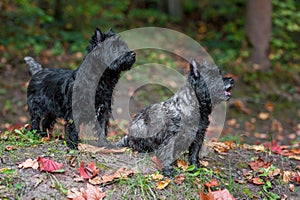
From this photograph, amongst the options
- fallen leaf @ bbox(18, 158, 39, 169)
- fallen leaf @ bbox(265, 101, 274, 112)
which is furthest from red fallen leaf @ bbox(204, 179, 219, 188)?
fallen leaf @ bbox(265, 101, 274, 112)

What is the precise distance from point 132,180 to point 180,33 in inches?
473

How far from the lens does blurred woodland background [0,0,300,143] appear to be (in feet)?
35.3

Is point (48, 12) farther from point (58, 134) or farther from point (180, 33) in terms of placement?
point (58, 134)

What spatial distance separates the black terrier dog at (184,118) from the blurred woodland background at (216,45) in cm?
381

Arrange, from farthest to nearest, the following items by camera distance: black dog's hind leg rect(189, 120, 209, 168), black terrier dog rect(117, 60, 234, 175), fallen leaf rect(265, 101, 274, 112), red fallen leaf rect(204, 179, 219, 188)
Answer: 1. fallen leaf rect(265, 101, 274, 112)
2. black dog's hind leg rect(189, 120, 209, 168)
3. red fallen leaf rect(204, 179, 219, 188)
4. black terrier dog rect(117, 60, 234, 175)

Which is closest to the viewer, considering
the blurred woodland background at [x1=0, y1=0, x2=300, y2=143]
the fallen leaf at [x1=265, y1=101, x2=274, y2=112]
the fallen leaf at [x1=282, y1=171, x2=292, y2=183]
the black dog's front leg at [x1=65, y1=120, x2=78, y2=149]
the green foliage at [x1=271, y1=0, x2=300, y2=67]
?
the fallen leaf at [x1=282, y1=171, x2=292, y2=183]

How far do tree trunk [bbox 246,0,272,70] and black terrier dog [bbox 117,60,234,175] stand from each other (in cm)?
849

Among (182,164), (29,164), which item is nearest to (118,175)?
(182,164)

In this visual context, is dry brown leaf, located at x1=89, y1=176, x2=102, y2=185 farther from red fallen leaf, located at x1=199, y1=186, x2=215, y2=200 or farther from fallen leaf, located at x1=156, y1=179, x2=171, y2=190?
red fallen leaf, located at x1=199, y1=186, x2=215, y2=200

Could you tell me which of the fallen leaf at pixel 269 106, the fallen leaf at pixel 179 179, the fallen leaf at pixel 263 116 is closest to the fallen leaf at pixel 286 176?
the fallen leaf at pixel 179 179

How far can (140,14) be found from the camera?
17.6 metres

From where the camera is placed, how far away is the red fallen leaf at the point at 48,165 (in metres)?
4.59

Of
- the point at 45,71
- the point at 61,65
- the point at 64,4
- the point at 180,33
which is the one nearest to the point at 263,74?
the point at 180,33

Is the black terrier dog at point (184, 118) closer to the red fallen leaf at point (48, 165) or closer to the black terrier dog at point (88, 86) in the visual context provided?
the black terrier dog at point (88, 86)
